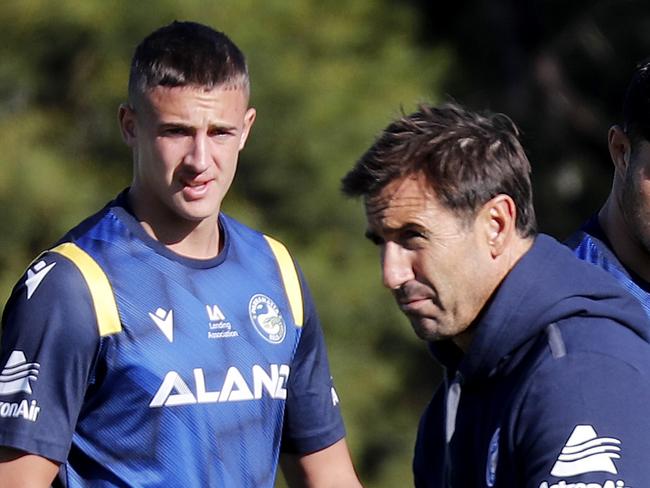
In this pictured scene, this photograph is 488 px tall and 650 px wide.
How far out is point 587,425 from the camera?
2629mm

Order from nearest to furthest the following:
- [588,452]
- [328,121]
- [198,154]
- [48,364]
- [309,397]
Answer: [588,452]
[48,364]
[198,154]
[309,397]
[328,121]

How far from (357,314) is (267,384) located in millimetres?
8415

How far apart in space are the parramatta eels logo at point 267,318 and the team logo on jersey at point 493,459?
102 centimetres

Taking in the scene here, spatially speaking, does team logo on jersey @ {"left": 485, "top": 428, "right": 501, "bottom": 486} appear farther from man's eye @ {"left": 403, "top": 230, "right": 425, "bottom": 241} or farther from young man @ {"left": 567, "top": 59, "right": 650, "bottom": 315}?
young man @ {"left": 567, "top": 59, "right": 650, "bottom": 315}

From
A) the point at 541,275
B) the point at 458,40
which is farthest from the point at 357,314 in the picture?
the point at 541,275

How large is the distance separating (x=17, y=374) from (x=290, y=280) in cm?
74

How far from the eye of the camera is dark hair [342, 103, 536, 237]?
9.78ft

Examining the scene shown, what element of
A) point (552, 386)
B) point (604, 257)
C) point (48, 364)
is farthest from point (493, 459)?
point (48, 364)

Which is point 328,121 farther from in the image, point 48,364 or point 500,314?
point 500,314

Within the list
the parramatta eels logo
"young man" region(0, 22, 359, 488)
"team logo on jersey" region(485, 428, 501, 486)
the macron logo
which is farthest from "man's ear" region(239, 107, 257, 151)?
the macron logo

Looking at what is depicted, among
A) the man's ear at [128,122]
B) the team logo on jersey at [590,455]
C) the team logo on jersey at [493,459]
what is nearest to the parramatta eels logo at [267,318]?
the man's ear at [128,122]

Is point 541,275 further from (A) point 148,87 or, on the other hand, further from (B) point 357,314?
(B) point 357,314

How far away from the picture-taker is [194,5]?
35.9ft

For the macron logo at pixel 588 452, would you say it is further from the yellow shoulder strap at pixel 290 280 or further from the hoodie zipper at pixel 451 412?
the yellow shoulder strap at pixel 290 280
